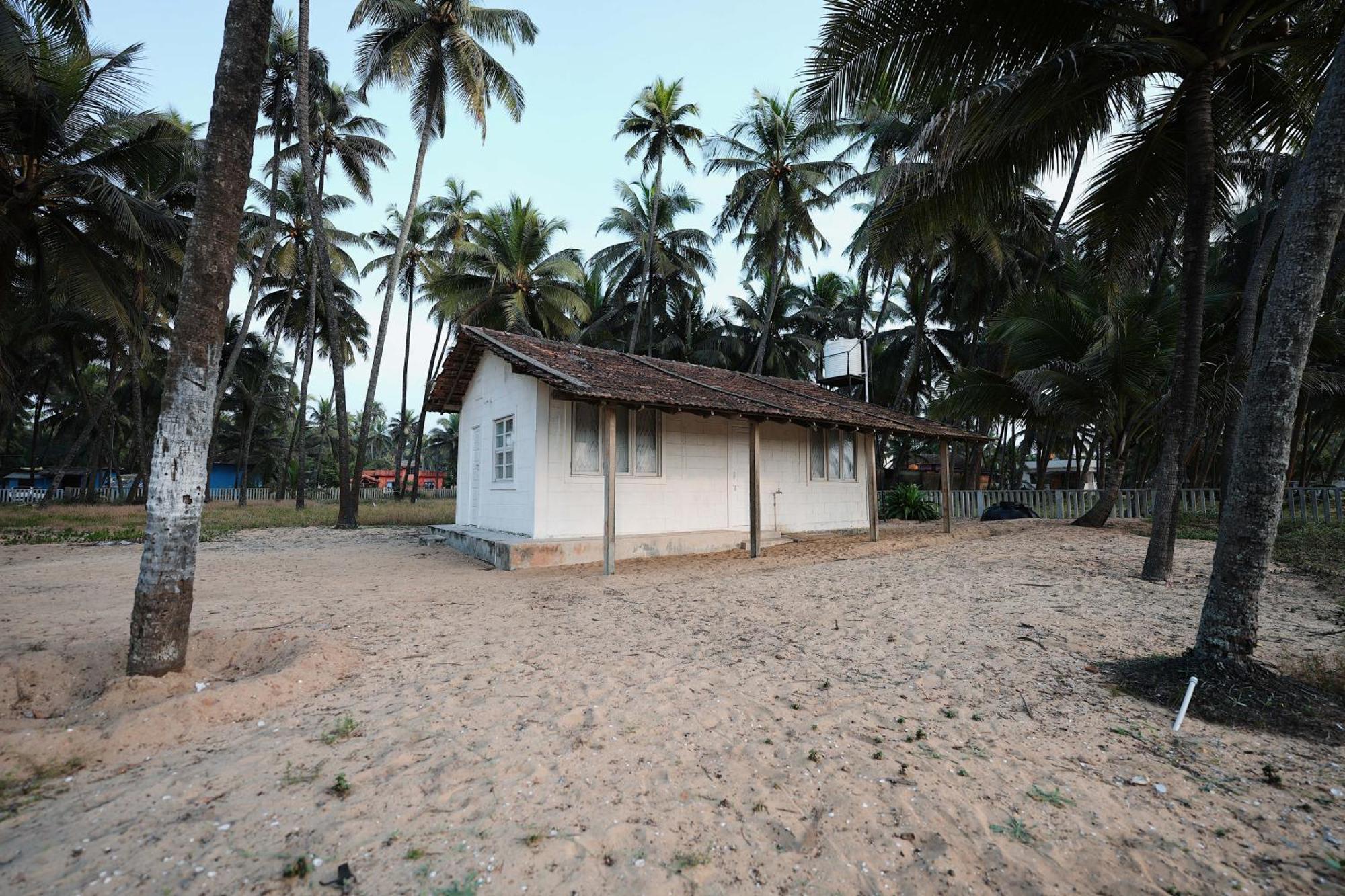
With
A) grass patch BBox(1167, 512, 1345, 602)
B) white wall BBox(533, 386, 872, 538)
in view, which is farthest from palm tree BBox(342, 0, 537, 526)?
grass patch BBox(1167, 512, 1345, 602)

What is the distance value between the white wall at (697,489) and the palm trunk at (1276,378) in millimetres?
7621

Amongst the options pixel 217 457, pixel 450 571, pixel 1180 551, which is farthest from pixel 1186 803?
pixel 217 457

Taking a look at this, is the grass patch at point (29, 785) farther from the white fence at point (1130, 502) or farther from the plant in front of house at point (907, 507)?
the plant in front of house at point (907, 507)

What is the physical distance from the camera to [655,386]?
9586mm

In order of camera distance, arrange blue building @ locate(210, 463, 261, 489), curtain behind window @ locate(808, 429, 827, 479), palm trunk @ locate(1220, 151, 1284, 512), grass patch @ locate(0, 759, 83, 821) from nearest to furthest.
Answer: grass patch @ locate(0, 759, 83, 821) → palm trunk @ locate(1220, 151, 1284, 512) → curtain behind window @ locate(808, 429, 827, 479) → blue building @ locate(210, 463, 261, 489)

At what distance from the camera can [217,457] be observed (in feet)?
135

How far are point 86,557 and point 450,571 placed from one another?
20.9 ft

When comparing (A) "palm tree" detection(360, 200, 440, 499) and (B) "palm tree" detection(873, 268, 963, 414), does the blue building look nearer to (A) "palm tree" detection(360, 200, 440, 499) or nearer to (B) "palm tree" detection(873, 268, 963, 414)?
(A) "palm tree" detection(360, 200, 440, 499)

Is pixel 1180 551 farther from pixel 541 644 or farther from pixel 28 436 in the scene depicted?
pixel 28 436

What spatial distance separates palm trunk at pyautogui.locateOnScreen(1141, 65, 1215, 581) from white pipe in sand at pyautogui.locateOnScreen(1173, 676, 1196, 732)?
4506mm

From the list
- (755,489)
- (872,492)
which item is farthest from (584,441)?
(872,492)

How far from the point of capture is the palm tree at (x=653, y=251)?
26328mm

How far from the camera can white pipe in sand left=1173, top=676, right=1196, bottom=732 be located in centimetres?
323

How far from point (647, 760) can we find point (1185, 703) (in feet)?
10.0
